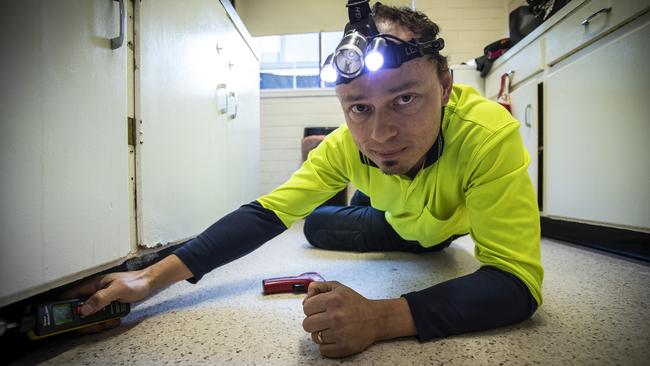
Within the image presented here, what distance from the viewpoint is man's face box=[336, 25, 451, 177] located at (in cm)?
59

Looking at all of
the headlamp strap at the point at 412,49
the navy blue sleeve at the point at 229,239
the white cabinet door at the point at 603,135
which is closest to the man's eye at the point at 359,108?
the headlamp strap at the point at 412,49

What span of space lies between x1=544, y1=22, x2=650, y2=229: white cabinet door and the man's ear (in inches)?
33.0

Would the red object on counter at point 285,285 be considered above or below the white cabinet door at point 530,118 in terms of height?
below

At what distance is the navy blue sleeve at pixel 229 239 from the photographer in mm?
707

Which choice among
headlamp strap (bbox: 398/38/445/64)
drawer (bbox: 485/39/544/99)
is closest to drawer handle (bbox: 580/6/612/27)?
drawer (bbox: 485/39/544/99)

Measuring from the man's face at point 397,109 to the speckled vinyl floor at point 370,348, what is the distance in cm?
37

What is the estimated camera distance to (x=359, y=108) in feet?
2.11

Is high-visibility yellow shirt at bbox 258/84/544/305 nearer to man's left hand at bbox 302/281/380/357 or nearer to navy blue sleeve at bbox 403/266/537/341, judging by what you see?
navy blue sleeve at bbox 403/266/537/341

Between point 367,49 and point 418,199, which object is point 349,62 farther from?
point 418,199

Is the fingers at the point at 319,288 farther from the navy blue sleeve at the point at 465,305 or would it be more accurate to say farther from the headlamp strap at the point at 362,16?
the headlamp strap at the point at 362,16

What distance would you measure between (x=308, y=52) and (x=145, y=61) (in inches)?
94.8

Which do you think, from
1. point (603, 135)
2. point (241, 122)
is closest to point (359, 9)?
point (241, 122)

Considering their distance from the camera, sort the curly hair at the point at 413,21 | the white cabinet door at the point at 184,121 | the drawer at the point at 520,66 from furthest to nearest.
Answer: the drawer at the point at 520,66 → the white cabinet door at the point at 184,121 → the curly hair at the point at 413,21

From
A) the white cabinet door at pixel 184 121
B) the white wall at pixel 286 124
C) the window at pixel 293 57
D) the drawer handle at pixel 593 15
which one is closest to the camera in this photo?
the white cabinet door at pixel 184 121
